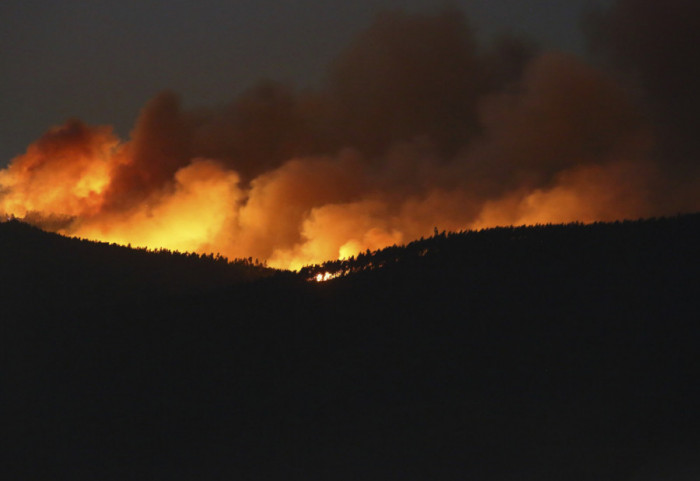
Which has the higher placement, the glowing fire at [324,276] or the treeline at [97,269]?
the treeline at [97,269]

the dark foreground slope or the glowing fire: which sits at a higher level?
the glowing fire

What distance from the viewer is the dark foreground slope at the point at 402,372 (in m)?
12.6

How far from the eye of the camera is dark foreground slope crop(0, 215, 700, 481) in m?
12.6

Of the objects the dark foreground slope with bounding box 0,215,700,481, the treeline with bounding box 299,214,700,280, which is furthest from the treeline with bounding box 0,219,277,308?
the treeline with bounding box 299,214,700,280

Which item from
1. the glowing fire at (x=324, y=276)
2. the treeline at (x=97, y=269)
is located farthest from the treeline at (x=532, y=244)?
the treeline at (x=97, y=269)

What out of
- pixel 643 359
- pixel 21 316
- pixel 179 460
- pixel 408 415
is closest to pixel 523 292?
pixel 643 359

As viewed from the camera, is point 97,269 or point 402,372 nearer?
point 402,372

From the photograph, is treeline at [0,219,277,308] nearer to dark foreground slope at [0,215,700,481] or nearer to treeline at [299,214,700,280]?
dark foreground slope at [0,215,700,481]

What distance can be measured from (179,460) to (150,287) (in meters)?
7.24

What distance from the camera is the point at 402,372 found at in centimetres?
1448

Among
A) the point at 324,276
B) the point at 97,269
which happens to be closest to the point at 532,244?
the point at 324,276

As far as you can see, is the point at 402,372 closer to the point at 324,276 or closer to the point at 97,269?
the point at 324,276

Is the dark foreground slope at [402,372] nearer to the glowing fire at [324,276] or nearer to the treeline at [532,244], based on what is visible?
the treeline at [532,244]

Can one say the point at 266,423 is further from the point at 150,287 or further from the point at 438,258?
the point at 150,287
